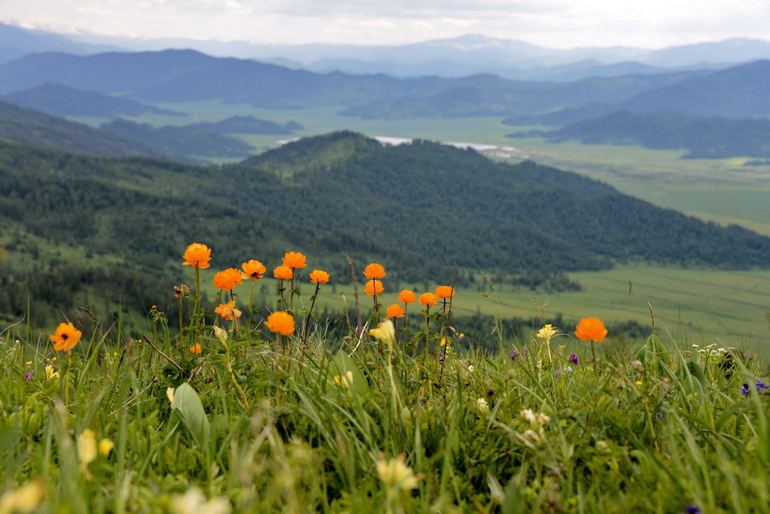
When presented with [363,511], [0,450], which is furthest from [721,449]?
[0,450]

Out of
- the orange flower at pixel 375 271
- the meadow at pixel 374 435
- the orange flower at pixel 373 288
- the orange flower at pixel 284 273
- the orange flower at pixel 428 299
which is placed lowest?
the meadow at pixel 374 435

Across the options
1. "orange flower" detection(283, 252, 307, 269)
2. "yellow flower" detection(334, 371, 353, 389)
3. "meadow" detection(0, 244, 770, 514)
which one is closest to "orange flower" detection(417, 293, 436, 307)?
"meadow" detection(0, 244, 770, 514)

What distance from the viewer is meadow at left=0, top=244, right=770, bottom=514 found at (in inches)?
109

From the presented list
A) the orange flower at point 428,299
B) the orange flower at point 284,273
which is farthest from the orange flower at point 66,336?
the orange flower at point 428,299

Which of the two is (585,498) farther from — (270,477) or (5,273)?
(5,273)

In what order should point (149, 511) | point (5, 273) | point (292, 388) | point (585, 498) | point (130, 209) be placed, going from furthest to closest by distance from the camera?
1. point (130, 209)
2. point (5, 273)
3. point (292, 388)
4. point (585, 498)
5. point (149, 511)

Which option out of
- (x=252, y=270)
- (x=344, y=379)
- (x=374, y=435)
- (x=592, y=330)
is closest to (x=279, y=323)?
(x=344, y=379)

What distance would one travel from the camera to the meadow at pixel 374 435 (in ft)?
9.06

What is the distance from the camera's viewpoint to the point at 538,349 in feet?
19.4

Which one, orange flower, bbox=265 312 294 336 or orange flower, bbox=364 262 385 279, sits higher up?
orange flower, bbox=364 262 385 279

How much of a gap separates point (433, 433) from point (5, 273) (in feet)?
413

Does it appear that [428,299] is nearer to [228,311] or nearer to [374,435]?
[374,435]

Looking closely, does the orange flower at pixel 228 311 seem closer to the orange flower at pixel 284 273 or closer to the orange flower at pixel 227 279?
the orange flower at pixel 227 279

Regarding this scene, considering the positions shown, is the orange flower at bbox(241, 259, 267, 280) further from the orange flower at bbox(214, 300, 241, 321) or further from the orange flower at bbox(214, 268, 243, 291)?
the orange flower at bbox(214, 300, 241, 321)
